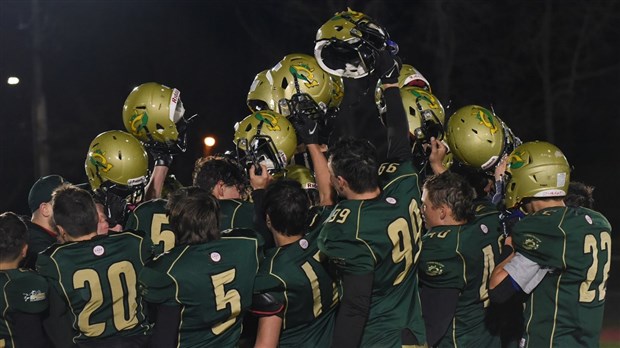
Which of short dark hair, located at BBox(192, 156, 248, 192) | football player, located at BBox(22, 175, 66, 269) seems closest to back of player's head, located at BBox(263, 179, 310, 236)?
short dark hair, located at BBox(192, 156, 248, 192)

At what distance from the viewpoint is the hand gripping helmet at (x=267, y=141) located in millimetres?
6844

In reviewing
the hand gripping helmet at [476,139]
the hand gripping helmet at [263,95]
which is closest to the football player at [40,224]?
the hand gripping helmet at [263,95]

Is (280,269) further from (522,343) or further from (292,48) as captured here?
(292,48)

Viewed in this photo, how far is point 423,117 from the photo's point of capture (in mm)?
7129

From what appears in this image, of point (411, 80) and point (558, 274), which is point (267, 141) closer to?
point (411, 80)

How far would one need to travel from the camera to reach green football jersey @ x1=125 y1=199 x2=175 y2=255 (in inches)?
267

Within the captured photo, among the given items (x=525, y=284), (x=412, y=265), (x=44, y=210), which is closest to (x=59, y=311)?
(x=44, y=210)

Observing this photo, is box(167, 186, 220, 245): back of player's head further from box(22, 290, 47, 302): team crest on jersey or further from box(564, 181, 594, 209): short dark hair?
box(564, 181, 594, 209): short dark hair

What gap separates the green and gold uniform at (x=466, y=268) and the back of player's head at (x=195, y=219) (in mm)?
1492

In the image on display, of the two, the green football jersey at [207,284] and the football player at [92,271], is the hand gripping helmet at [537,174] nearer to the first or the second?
the green football jersey at [207,284]

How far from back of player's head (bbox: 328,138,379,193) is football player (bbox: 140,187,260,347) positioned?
65 centimetres

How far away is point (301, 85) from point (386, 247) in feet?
7.62

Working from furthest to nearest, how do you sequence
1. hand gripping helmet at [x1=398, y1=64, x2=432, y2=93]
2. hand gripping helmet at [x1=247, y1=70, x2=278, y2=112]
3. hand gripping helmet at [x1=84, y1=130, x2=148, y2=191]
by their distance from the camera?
hand gripping helmet at [x1=398, y1=64, x2=432, y2=93] → hand gripping helmet at [x1=247, y1=70, x2=278, y2=112] → hand gripping helmet at [x1=84, y1=130, x2=148, y2=191]

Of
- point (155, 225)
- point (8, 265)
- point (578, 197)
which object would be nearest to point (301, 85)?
point (155, 225)
